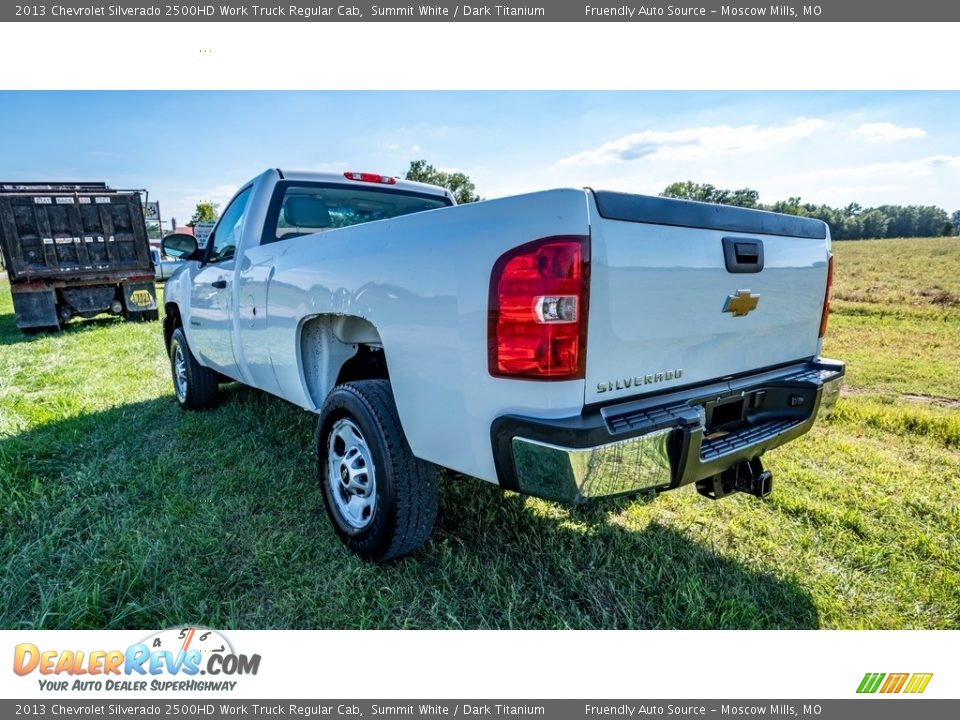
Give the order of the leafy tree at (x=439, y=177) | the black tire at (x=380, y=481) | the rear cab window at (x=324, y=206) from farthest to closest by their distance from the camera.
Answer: the leafy tree at (x=439, y=177), the rear cab window at (x=324, y=206), the black tire at (x=380, y=481)

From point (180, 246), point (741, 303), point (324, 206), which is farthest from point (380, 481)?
point (180, 246)

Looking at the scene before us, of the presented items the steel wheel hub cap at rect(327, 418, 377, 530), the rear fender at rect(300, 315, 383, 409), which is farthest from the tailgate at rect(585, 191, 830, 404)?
the rear fender at rect(300, 315, 383, 409)

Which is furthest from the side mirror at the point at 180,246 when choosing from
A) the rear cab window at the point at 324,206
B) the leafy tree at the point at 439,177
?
the leafy tree at the point at 439,177

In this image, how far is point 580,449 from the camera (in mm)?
1647

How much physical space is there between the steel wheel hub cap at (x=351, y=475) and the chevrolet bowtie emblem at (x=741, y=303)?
165 centimetres

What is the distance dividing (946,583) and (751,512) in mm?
831

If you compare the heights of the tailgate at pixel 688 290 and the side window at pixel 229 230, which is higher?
the side window at pixel 229 230

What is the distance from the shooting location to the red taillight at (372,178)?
3.86 meters

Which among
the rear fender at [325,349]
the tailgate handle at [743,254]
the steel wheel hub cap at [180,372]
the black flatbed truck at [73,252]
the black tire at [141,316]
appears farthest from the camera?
the black tire at [141,316]

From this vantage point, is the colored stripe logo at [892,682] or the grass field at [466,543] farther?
the grass field at [466,543]

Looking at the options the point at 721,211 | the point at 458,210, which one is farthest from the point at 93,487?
the point at 721,211

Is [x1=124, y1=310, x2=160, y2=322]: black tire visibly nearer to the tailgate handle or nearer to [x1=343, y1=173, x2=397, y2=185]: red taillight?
[x1=343, y1=173, x2=397, y2=185]: red taillight

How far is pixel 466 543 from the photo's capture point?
262 centimetres

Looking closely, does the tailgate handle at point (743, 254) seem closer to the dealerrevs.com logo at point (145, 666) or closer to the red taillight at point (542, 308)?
the red taillight at point (542, 308)
